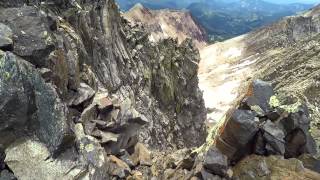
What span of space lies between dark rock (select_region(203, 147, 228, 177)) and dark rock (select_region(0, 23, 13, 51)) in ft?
34.3

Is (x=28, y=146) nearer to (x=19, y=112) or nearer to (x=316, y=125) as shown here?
(x=19, y=112)

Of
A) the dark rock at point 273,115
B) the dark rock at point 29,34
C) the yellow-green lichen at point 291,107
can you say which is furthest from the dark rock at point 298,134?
the dark rock at point 29,34

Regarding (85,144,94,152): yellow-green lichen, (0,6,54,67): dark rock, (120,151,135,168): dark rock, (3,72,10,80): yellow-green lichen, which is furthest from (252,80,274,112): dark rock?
(3,72,10,80): yellow-green lichen

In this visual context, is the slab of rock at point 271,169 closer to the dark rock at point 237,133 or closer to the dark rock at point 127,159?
the dark rock at point 237,133

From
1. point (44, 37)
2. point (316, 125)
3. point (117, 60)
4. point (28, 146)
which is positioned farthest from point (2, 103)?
point (117, 60)

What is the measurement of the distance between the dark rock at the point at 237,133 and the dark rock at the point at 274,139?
525mm

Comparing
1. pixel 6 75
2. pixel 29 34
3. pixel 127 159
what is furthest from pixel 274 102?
pixel 29 34

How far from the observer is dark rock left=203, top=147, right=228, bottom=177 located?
2261 cm

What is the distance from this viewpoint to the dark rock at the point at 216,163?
74.2 feet

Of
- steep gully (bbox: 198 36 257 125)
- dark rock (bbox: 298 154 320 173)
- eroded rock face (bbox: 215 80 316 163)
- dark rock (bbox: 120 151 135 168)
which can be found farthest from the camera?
steep gully (bbox: 198 36 257 125)

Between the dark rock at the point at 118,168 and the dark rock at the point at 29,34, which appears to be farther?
the dark rock at the point at 118,168

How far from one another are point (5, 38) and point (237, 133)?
457 inches

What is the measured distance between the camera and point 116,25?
54469mm

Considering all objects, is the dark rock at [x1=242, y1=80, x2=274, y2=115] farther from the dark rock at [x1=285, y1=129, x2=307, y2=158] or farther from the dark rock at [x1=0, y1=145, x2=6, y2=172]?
the dark rock at [x1=0, y1=145, x2=6, y2=172]
